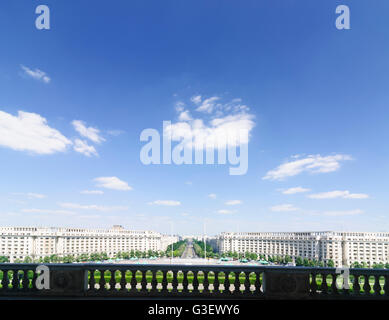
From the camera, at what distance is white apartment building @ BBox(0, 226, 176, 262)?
110938 millimetres

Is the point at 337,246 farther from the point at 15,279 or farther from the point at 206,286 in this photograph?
the point at 15,279

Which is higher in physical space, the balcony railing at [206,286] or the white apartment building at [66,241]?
the balcony railing at [206,286]

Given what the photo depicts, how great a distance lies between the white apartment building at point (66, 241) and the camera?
364 ft

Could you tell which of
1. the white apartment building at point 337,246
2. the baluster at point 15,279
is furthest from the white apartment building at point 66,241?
the baluster at point 15,279

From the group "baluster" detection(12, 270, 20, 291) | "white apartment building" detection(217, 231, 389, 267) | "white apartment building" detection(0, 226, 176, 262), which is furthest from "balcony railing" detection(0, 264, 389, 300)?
"white apartment building" detection(217, 231, 389, 267)

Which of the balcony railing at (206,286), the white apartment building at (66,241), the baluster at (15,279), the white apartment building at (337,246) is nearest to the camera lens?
the balcony railing at (206,286)

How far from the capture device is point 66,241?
127m

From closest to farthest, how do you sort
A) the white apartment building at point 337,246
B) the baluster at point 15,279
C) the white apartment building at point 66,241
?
the baluster at point 15,279
the white apartment building at point 66,241
the white apartment building at point 337,246

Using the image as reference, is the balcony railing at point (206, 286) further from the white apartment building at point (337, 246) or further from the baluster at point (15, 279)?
the white apartment building at point (337, 246)

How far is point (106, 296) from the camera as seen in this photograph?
25.3 feet

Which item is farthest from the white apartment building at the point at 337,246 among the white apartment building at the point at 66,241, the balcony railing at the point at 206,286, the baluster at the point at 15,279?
the baluster at the point at 15,279

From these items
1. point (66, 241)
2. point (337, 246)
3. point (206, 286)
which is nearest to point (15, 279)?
point (206, 286)

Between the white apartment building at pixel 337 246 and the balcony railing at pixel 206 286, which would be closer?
the balcony railing at pixel 206 286
